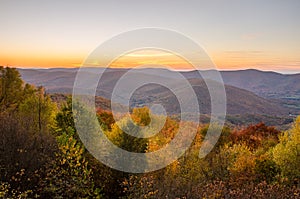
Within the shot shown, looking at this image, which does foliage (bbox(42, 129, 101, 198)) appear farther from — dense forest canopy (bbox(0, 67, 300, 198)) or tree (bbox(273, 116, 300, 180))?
tree (bbox(273, 116, 300, 180))

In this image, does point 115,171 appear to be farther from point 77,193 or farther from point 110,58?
point 110,58

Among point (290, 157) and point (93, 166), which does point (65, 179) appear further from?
point (290, 157)

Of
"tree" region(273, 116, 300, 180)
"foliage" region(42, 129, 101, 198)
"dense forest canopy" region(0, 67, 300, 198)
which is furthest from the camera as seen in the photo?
"tree" region(273, 116, 300, 180)

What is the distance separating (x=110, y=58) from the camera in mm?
19609

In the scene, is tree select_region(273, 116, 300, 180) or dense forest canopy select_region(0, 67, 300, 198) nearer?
dense forest canopy select_region(0, 67, 300, 198)

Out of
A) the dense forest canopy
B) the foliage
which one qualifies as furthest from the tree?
the foliage

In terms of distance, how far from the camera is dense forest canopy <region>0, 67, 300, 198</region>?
16062 millimetres

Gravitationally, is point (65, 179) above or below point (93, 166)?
above

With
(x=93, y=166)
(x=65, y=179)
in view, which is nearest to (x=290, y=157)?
(x=93, y=166)

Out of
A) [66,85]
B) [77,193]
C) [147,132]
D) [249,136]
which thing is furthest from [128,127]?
[66,85]

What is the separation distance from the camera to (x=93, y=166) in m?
23.3

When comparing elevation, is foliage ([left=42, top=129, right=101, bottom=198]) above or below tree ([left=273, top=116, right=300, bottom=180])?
above

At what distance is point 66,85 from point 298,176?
17691 centimetres

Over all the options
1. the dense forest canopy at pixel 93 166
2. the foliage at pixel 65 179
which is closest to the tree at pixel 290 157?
the dense forest canopy at pixel 93 166
